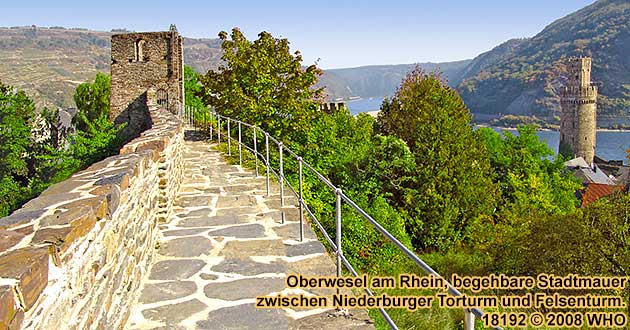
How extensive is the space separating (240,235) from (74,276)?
3354mm

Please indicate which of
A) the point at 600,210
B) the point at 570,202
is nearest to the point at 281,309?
the point at 600,210

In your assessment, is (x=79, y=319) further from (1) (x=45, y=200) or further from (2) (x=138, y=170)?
(2) (x=138, y=170)

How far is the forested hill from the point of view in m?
146

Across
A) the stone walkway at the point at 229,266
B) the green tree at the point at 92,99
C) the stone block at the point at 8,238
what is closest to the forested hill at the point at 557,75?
the green tree at the point at 92,99

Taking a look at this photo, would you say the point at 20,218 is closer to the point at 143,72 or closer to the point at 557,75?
the point at 143,72

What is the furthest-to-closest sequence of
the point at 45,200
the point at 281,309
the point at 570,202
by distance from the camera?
the point at 570,202, the point at 281,309, the point at 45,200

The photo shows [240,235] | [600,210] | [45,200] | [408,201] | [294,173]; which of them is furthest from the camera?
[408,201]

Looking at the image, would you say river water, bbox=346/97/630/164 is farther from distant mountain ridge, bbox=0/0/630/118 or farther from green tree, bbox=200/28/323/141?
green tree, bbox=200/28/323/141

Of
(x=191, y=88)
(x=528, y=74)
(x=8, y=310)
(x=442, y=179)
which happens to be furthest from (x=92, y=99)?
(x=528, y=74)

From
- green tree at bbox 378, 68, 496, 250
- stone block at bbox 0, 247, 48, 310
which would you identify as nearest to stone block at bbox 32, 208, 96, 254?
stone block at bbox 0, 247, 48, 310

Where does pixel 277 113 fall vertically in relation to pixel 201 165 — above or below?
above

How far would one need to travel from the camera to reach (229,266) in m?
4.88

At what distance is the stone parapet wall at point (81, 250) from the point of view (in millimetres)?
1969

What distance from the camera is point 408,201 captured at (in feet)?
78.1
